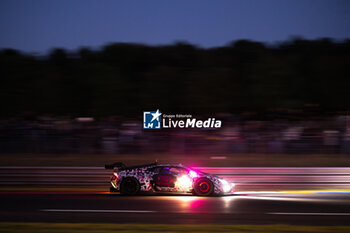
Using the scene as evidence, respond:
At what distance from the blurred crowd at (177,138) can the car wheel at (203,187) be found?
9.33 m

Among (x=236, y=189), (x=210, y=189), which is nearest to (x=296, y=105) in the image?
(x=236, y=189)

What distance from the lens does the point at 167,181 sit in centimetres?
1149

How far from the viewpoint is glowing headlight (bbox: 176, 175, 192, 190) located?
1141 cm

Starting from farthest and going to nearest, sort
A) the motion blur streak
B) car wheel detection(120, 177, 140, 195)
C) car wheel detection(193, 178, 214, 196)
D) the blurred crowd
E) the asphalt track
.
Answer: the blurred crowd, the motion blur streak, car wheel detection(120, 177, 140, 195), car wheel detection(193, 178, 214, 196), the asphalt track

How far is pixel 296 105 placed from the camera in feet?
108

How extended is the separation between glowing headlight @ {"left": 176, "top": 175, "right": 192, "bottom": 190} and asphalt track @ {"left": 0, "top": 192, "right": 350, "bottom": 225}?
0.31 m

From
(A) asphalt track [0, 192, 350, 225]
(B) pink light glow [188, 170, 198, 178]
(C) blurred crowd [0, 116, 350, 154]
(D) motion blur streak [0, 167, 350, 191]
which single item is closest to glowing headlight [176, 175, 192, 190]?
(B) pink light glow [188, 170, 198, 178]

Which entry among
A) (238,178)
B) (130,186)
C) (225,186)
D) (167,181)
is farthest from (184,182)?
(238,178)

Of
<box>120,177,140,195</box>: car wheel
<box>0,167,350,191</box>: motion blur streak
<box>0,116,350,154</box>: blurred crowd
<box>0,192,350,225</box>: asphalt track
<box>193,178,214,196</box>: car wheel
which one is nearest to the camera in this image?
<box>0,192,350,225</box>: asphalt track

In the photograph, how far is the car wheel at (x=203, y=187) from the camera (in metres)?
11.3

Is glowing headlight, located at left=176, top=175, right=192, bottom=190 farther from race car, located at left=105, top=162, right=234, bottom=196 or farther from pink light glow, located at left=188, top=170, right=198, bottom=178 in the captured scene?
pink light glow, located at left=188, top=170, right=198, bottom=178

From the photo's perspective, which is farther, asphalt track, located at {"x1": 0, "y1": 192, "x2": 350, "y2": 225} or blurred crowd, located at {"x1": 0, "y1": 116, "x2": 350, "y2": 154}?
blurred crowd, located at {"x1": 0, "y1": 116, "x2": 350, "y2": 154}

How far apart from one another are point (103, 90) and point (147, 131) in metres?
15.7

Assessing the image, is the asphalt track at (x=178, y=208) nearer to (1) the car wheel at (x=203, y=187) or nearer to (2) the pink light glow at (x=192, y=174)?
(1) the car wheel at (x=203, y=187)
